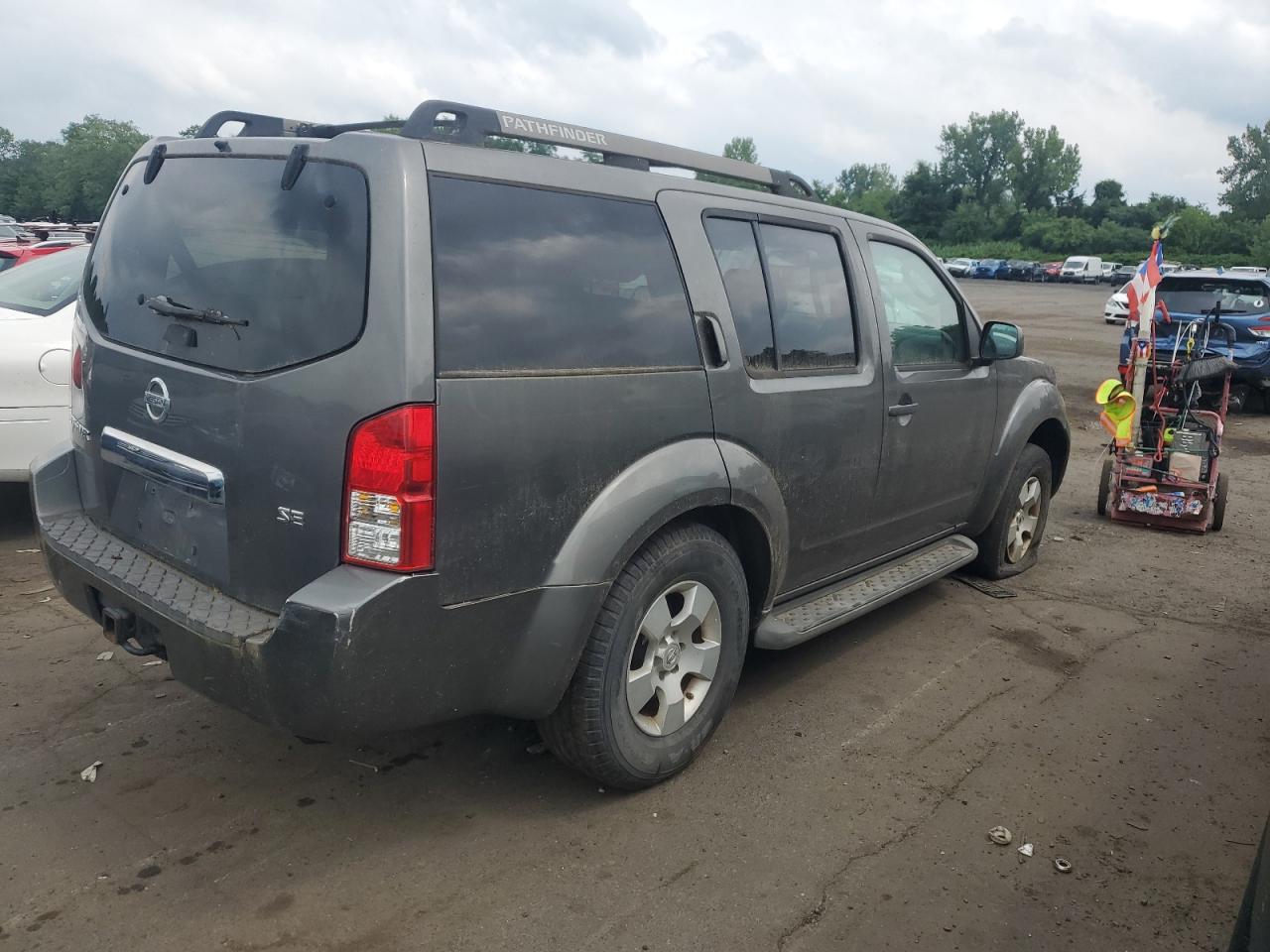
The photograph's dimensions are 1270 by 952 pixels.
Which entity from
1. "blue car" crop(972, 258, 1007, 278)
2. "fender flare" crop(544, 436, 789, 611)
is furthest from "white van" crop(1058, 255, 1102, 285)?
"fender flare" crop(544, 436, 789, 611)

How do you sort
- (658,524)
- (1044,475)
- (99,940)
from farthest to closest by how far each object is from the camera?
(1044,475)
(658,524)
(99,940)

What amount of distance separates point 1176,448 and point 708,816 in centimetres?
519

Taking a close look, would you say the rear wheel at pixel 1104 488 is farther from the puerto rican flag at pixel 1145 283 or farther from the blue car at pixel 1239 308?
the blue car at pixel 1239 308

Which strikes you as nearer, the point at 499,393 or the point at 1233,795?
the point at 499,393

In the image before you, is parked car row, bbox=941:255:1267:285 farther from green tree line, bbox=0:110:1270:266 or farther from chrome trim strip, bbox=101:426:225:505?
chrome trim strip, bbox=101:426:225:505

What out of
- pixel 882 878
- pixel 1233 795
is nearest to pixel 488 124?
pixel 882 878

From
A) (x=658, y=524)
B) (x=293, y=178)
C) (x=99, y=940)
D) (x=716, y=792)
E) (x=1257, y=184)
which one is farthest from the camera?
(x=1257, y=184)

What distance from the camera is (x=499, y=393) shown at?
2736 mm

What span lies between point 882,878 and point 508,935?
108cm

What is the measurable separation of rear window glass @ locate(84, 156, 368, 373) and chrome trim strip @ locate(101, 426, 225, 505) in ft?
0.93

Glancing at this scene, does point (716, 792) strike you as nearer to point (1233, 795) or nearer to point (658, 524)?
point (658, 524)

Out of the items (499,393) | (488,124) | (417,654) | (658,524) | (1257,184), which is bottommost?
(417,654)

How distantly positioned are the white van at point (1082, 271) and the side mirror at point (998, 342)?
6012cm

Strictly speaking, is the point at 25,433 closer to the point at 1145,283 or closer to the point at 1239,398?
the point at 1145,283
